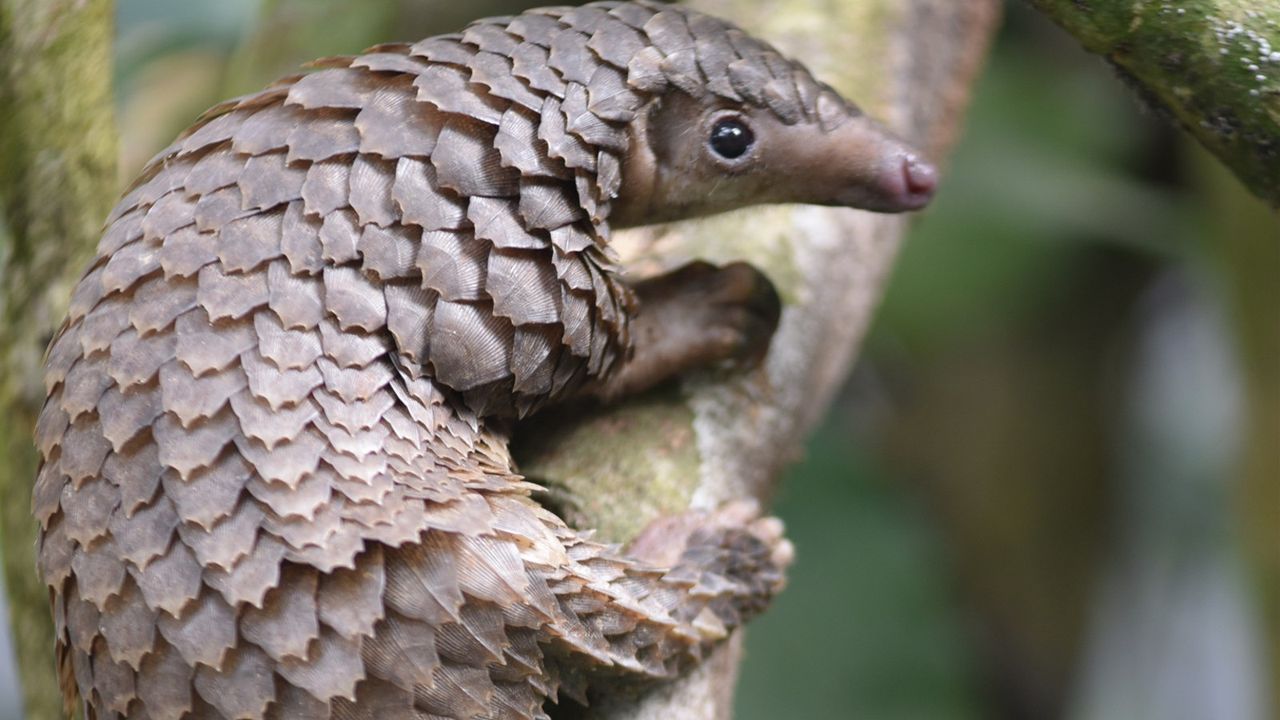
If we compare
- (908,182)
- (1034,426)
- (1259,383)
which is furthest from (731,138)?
(1034,426)

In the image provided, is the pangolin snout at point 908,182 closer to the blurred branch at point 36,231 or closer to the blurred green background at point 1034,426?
the blurred branch at point 36,231

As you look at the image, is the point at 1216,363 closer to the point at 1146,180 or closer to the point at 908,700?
the point at 1146,180

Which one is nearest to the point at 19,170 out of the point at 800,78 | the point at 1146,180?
the point at 800,78

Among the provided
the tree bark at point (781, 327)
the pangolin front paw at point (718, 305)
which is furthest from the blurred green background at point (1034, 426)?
the pangolin front paw at point (718, 305)

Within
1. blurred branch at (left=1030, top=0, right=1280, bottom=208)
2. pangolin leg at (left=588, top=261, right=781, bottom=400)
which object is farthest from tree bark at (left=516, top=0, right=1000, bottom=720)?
blurred branch at (left=1030, top=0, right=1280, bottom=208)

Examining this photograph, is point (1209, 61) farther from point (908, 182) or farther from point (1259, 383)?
point (1259, 383)
